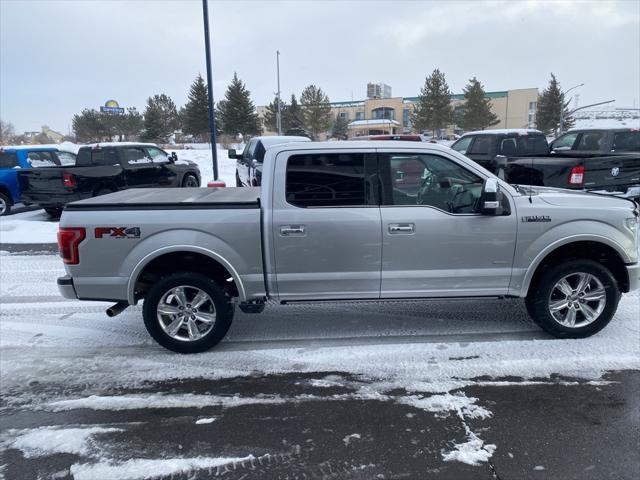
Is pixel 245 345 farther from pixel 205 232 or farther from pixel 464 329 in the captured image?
pixel 464 329

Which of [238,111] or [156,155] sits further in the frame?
[238,111]

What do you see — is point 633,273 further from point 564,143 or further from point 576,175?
point 564,143

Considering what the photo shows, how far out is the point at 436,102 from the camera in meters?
60.7

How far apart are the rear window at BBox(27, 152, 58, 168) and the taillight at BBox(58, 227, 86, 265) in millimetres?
10481

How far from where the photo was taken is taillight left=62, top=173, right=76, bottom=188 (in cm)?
1125

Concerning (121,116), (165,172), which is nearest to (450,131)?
(121,116)

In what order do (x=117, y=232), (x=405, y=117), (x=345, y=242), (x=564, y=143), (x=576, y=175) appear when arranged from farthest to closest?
(x=405, y=117) < (x=564, y=143) < (x=576, y=175) < (x=345, y=242) < (x=117, y=232)

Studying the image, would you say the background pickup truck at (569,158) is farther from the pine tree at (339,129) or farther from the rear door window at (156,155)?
the pine tree at (339,129)

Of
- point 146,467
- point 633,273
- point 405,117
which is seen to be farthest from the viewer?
point 405,117

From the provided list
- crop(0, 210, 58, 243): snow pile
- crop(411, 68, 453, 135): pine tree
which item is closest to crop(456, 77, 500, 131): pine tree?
crop(411, 68, 453, 135): pine tree

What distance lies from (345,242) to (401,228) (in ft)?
1.70

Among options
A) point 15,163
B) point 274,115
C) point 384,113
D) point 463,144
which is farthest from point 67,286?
point 384,113

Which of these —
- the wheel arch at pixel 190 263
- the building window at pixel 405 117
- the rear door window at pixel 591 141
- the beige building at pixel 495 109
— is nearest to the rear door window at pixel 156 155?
the wheel arch at pixel 190 263

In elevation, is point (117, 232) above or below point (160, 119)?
below
